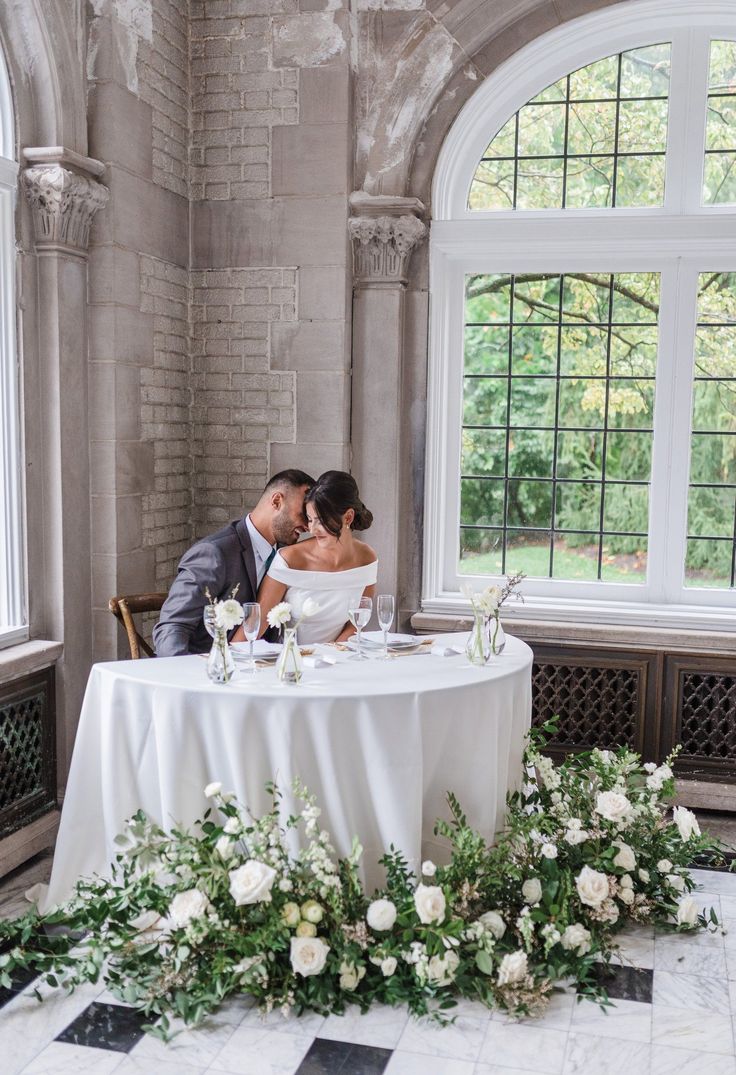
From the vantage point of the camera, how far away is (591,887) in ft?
10.6

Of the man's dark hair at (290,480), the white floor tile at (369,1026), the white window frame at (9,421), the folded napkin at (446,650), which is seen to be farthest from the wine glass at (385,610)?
the white window frame at (9,421)

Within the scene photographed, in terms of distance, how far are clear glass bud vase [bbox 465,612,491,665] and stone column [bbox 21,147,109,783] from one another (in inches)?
66.0

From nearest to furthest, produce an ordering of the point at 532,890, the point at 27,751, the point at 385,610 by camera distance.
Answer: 1. the point at 532,890
2. the point at 385,610
3. the point at 27,751

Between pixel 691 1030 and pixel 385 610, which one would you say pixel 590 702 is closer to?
pixel 385 610

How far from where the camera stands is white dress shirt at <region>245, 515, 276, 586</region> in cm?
427

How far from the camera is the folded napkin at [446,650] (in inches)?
146

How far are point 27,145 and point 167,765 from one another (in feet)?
8.02

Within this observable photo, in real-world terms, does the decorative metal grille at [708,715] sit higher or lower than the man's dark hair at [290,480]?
lower

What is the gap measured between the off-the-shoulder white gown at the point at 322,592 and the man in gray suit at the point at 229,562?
13cm

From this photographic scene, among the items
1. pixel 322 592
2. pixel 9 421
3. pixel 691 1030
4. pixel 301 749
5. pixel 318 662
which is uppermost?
pixel 9 421

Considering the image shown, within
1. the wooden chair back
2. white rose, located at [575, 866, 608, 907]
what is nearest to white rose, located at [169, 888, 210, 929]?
white rose, located at [575, 866, 608, 907]

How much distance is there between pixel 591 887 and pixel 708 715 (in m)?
1.69

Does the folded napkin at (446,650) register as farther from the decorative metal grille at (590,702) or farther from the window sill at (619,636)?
the decorative metal grille at (590,702)

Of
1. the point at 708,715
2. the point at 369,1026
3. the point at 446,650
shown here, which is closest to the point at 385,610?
the point at 446,650
